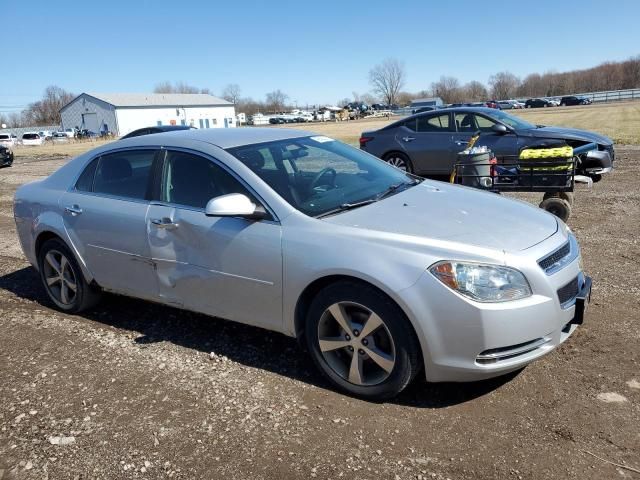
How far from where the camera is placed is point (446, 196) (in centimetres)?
393

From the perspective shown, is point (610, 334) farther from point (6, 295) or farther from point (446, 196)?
point (6, 295)

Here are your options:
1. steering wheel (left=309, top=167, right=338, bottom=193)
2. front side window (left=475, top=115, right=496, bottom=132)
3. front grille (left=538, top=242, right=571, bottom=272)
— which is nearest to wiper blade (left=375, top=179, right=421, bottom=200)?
steering wheel (left=309, top=167, right=338, bottom=193)

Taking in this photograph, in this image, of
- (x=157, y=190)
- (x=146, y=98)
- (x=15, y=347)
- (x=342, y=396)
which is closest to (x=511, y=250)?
(x=342, y=396)

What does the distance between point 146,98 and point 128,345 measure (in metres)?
91.0

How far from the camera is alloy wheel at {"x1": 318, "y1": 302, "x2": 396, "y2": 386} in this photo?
3.14m

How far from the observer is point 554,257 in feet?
10.3

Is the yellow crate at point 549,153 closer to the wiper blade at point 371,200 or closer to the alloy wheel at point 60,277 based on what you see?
the wiper blade at point 371,200

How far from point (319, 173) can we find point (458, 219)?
1155 mm

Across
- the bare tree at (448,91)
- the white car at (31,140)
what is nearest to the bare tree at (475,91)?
the bare tree at (448,91)

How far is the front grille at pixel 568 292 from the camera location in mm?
3062

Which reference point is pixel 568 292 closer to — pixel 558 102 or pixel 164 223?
pixel 164 223

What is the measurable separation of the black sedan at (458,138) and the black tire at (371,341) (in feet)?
23.2

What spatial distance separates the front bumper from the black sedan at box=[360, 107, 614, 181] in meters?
6.73

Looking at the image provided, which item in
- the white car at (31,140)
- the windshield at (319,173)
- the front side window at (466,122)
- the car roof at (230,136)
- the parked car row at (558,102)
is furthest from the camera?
the parked car row at (558,102)
